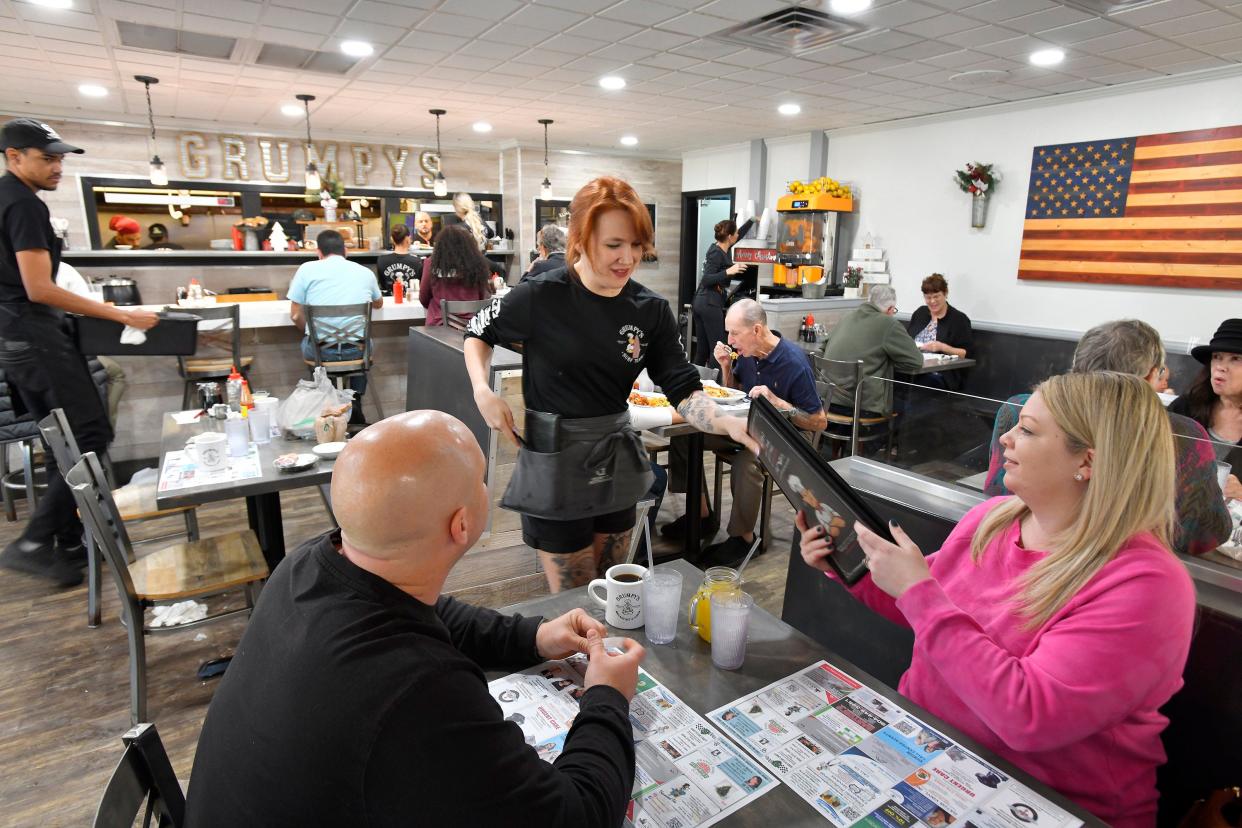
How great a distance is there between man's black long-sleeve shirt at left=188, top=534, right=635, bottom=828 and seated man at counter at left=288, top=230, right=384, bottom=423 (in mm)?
4503

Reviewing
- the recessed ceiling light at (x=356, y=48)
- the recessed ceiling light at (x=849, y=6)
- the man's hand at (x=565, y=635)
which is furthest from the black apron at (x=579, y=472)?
the recessed ceiling light at (x=356, y=48)

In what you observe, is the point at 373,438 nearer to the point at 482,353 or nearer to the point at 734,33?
the point at 482,353

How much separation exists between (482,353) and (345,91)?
5373mm

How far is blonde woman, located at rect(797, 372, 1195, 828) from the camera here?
1.12 meters

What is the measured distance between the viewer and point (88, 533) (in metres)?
2.96

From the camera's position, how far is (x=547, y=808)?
0.84m

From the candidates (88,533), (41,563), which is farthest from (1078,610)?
(41,563)

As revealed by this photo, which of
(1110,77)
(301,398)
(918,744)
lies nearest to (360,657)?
(918,744)

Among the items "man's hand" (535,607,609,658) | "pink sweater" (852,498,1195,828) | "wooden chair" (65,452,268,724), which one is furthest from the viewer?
"wooden chair" (65,452,268,724)

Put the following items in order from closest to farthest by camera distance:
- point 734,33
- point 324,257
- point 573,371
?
point 573,371 < point 734,33 < point 324,257

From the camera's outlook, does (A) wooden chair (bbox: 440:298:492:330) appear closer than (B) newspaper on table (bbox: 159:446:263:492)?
No

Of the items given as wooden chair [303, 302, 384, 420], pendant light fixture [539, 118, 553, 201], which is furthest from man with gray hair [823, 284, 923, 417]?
pendant light fixture [539, 118, 553, 201]

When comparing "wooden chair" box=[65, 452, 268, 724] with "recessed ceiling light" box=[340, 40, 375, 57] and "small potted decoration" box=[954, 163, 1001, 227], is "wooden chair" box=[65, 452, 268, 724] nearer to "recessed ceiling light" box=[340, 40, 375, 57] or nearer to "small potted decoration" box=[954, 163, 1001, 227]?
"recessed ceiling light" box=[340, 40, 375, 57]

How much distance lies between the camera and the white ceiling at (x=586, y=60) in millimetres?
4066
